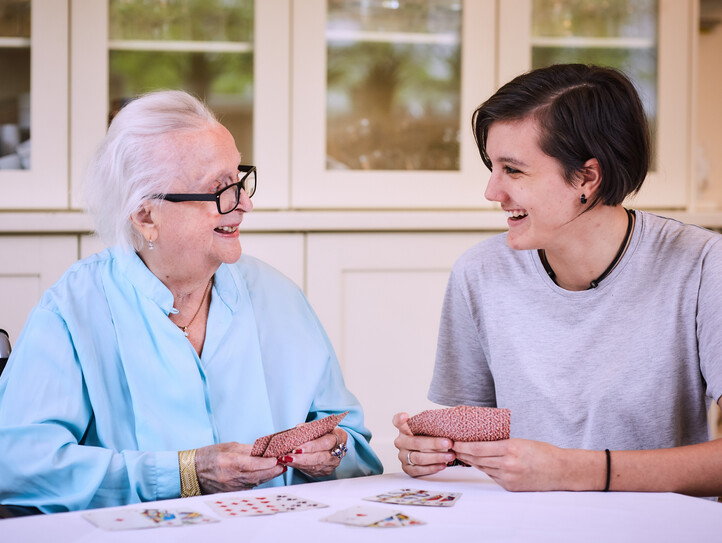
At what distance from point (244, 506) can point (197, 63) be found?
79.4 inches

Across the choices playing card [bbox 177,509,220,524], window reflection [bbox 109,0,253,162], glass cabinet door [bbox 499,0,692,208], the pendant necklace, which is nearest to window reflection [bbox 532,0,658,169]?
glass cabinet door [bbox 499,0,692,208]

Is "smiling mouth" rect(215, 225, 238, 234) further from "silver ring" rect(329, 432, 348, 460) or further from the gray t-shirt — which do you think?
the gray t-shirt

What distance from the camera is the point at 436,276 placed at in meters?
2.80

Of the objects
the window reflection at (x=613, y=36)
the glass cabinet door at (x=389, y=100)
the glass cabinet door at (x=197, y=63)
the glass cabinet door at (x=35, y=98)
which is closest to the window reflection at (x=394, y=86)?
the glass cabinet door at (x=389, y=100)

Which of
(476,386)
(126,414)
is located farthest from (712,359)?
(126,414)

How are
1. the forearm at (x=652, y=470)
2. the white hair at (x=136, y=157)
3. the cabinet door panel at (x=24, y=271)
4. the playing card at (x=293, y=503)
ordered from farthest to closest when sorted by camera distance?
the cabinet door panel at (x=24, y=271)
the white hair at (x=136, y=157)
the forearm at (x=652, y=470)
the playing card at (x=293, y=503)

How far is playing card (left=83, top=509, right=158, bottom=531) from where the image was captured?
1074 millimetres

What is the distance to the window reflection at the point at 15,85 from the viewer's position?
2646 mm

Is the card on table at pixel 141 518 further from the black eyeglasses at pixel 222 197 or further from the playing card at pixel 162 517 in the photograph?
the black eyeglasses at pixel 222 197

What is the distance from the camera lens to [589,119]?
5.09ft

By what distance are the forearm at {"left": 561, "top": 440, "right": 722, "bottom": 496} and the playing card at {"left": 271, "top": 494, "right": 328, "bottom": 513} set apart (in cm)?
41

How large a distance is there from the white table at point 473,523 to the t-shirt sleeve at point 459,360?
53 centimetres

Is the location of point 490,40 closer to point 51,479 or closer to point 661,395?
point 661,395

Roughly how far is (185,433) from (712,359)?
3.30ft
